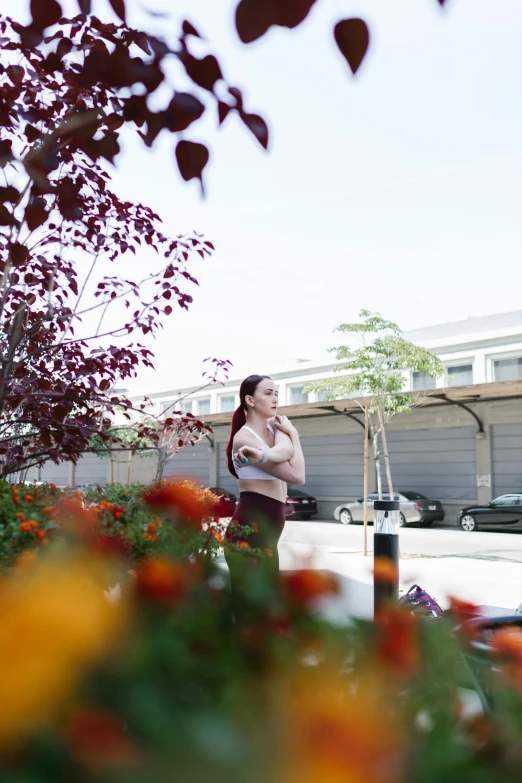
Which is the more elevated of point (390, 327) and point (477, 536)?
point (390, 327)

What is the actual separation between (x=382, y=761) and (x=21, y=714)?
0.95 feet

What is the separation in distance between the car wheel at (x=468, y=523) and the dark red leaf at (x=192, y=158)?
20.0 metres

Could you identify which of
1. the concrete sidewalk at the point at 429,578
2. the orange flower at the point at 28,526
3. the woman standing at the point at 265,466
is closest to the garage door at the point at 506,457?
the concrete sidewalk at the point at 429,578

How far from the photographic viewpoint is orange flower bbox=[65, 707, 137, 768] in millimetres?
571

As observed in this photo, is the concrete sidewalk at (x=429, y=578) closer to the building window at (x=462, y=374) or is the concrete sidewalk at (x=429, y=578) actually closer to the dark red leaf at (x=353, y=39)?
the dark red leaf at (x=353, y=39)

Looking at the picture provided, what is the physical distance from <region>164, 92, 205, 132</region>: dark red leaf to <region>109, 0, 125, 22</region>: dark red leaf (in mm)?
234

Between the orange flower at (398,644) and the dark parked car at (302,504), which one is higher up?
the orange flower at (398,644)

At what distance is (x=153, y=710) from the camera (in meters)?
0.64

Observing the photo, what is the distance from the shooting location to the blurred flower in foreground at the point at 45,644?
23.8 inches

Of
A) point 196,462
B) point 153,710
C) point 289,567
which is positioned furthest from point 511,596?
point 196,462

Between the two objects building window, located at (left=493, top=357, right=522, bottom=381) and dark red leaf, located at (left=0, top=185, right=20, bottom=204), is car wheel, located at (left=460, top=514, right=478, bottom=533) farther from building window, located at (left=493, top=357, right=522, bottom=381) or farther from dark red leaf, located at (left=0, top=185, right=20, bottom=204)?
dark red leaf, located at (left=0, top=185, right=20, bottom=204)

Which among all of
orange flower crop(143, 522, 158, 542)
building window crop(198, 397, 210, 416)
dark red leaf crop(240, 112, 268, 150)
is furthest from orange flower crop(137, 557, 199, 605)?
building window crop(198, 397, 210, 416)

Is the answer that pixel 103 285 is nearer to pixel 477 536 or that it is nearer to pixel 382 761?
pixel 382 761

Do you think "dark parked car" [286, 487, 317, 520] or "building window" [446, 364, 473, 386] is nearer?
"building window" [446, 364, 473, 386]
